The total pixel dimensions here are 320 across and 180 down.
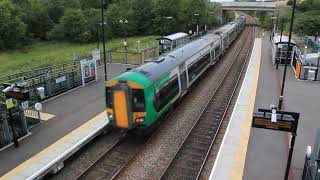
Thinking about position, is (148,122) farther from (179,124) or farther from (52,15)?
(52,15)

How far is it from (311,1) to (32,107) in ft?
304

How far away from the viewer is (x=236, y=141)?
14.3 meters

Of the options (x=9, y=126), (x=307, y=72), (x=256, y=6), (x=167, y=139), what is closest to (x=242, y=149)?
(x=167, y=139)

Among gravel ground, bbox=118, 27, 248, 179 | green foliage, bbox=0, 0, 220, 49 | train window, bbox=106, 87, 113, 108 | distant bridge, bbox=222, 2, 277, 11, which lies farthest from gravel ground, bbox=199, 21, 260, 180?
distant bridge, bbox=222, 2, 277, 11

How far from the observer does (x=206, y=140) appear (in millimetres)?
15016

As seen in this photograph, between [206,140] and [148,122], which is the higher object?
[148,122]

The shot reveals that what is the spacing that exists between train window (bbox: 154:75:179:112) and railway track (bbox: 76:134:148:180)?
1745 mm

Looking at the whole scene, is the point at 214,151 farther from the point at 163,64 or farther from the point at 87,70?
the point at 87,70

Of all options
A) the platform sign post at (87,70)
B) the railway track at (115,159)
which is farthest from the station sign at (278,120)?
the platform sign post at (87,70)

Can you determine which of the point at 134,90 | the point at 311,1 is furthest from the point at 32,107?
the point at 311,1

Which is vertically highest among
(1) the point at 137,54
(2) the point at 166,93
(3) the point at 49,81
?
(2) the point at 166,93

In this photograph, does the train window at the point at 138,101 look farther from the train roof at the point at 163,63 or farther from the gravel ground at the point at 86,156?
the gravel ground at the point at 86,156

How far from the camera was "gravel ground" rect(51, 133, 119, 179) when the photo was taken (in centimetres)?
1247

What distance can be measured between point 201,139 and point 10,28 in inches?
2257
